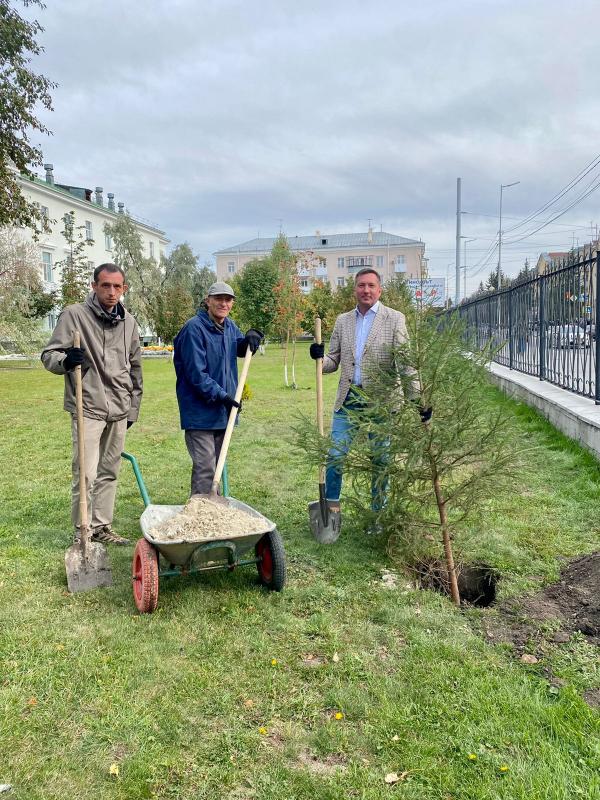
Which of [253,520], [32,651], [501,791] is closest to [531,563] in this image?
[253,520]

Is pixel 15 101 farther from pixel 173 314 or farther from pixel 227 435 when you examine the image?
pixel 173 314

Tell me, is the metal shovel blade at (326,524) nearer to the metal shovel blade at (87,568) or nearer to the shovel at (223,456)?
the shovel at (223,456)

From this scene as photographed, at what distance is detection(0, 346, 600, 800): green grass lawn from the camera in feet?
7.47

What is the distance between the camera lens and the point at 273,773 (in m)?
2.30

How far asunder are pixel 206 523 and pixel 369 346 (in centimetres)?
170

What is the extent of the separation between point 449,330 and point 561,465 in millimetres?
3298

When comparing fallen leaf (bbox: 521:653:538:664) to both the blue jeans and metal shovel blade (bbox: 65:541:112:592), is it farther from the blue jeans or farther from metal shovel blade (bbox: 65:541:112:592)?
metal shovel blade (bbox: 65:541:112:592)

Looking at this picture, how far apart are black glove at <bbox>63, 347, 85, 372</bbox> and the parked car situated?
6.38m

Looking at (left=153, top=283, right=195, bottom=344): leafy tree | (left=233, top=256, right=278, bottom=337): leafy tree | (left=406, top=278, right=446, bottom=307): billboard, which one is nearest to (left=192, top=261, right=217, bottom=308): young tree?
(left=233, top=256, right=278, bottom=337): leafy tree

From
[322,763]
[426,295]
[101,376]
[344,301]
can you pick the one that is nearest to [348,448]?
[101,376]

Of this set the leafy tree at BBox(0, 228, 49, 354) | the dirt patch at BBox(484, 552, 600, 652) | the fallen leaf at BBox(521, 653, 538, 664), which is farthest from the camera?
the leafy tree at BBox(0, 228, 49, 354)

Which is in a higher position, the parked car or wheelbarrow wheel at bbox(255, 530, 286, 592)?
the parked car

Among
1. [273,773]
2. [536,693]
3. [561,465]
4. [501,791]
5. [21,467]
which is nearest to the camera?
[501,791]

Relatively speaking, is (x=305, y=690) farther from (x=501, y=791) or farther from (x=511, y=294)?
(x=511, y=294)
